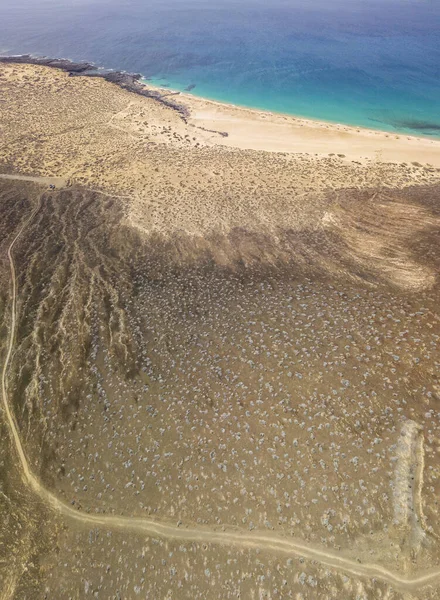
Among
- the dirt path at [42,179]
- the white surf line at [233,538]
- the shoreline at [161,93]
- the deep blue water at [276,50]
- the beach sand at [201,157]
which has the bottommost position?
the white surf line at [233,538]

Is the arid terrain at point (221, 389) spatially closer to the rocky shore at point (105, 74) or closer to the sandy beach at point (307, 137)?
the sandy beach at point (307, 137)

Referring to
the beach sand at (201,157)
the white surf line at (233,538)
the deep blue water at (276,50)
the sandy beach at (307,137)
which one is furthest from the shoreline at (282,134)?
the white surf line at (233,538)

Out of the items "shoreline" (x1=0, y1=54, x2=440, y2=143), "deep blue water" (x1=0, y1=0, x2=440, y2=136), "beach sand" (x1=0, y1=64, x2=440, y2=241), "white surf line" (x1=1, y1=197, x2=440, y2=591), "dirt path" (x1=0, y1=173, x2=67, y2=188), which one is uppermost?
"deep blue water" (x1=0, y1=0, x2=440, y2=136)

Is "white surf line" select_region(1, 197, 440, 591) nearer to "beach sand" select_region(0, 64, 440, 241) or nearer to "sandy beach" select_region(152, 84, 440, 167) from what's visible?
"beach sand" select_region(0, 64, 440, 241)

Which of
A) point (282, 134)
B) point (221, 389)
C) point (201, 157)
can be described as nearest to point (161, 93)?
point (282, 134)

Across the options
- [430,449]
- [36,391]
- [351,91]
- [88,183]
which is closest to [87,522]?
[36,391]

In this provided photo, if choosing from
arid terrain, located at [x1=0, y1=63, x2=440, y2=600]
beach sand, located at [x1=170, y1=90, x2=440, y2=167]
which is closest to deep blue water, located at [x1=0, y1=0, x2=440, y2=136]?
beach sand, located at [x1=170, y1=90, x2=440, y2=167]
